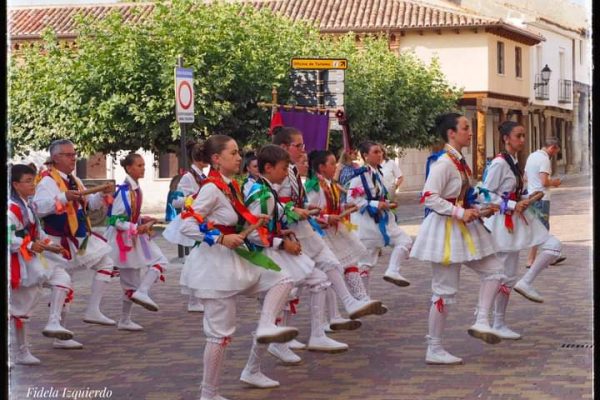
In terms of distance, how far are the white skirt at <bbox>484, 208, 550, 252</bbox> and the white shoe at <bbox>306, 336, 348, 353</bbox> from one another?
1862 mm

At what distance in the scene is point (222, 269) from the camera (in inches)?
318

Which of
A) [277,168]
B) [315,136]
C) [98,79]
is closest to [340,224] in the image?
[277,168]

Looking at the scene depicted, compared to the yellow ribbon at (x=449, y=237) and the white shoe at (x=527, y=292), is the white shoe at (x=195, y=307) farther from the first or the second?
the yellow ribbon at (x=449, y=237)

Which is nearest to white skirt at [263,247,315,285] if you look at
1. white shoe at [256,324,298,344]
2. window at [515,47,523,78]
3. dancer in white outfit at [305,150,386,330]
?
white shoe at [256,324,298,344]

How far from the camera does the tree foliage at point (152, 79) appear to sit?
29.0 meters

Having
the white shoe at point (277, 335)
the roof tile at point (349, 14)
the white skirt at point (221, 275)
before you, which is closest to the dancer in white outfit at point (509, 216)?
the white skirt at point (221, 275)

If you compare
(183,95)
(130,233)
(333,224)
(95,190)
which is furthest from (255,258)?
(183,95)

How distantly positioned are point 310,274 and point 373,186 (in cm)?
451

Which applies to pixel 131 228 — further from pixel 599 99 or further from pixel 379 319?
pixel 599 99

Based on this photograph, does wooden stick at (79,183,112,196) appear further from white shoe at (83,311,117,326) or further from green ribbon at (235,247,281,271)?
green ribbon at (235,247,281,271)

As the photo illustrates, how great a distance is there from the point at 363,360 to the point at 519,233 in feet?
7.14

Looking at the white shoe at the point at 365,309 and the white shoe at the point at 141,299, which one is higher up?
the white shoe at the point at 365,309

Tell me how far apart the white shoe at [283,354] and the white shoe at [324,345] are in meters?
0.28

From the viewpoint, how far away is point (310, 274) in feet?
29.8
